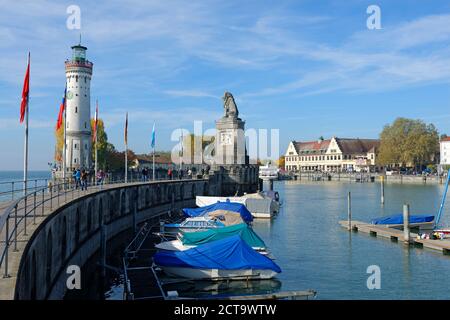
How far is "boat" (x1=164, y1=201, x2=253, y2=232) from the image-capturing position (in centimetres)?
4391

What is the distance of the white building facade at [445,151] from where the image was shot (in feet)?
620

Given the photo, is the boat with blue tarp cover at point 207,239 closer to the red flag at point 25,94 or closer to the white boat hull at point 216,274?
the white boat hull at point 216,274

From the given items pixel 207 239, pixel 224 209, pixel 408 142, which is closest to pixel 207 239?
pixel 207 239

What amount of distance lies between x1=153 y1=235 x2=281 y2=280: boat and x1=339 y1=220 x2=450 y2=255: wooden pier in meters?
16.8

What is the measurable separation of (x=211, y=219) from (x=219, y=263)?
16.6 m

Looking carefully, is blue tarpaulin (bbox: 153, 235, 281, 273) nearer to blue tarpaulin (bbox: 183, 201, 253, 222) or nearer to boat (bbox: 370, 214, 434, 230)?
blue tarpaulin (bbox: 183, 201, 253, 222)

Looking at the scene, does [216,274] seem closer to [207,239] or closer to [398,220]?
[207,239]

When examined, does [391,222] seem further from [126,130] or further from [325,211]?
[126,130]

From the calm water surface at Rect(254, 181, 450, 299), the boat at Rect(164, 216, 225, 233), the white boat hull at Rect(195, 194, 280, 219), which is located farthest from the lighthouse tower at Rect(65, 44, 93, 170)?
the boat at Rect(164, 216, 225, 233)

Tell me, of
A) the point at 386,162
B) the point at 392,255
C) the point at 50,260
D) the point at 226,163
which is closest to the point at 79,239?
Answer: the point at 50,260

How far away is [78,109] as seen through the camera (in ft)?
279

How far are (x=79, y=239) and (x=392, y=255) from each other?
80.5ft

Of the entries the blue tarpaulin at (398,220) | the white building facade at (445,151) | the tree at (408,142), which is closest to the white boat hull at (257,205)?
the blue tarpaulin at (398,220)
